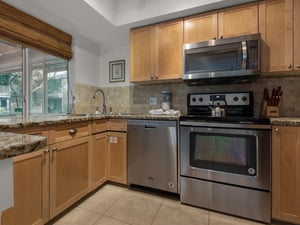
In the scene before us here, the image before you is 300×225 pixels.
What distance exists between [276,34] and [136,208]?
233 centimetres

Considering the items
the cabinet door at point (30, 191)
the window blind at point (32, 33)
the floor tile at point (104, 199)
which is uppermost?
the window blind at point (32, 33)

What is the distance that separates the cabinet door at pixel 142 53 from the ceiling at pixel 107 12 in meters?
0.11

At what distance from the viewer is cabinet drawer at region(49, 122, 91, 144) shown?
59.0 inches

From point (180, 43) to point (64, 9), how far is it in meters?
1.41

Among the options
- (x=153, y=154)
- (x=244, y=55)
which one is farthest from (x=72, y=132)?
(x=244, y=55)

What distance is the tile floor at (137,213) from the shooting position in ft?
5.13

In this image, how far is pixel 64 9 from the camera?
76.7 inches

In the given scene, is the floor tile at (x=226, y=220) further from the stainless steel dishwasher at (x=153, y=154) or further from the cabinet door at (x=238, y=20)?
the cabinet door at (x=238, y=20)

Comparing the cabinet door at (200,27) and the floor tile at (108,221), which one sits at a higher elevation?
the cabinet door at (200,27)

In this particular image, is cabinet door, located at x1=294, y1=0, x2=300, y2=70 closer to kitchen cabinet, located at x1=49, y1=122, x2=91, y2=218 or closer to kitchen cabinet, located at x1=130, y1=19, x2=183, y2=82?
kitchen cabinet, located at x1=130, y1=19, x2=183, y2=82

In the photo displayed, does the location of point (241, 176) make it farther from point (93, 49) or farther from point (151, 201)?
point (93, 49)

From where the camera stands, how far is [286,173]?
1.47 m

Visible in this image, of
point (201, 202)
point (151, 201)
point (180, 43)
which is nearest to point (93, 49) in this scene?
point (180, 43)

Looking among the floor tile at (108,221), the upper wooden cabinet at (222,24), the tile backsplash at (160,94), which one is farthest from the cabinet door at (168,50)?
the floor tile at (108,221)
